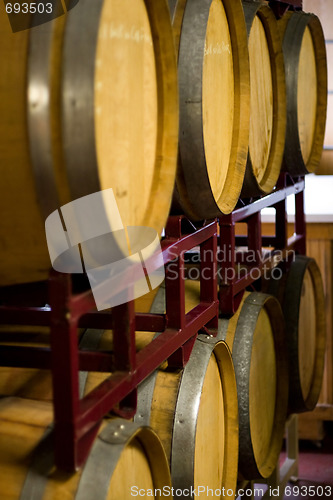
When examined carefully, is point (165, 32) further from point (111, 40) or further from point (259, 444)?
point (259, 444)

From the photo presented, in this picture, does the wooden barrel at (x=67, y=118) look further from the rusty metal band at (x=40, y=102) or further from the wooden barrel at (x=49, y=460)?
the wooden barrel at (x=49, y=460)

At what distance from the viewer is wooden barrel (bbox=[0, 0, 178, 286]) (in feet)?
4.10

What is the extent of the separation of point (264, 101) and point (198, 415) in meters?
1.48

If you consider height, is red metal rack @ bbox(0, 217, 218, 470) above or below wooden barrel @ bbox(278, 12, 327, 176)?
below

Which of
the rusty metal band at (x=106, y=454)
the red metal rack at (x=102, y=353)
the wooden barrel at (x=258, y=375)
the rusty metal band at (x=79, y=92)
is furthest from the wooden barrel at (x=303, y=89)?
the rusty metal band at (x=79, y=92)

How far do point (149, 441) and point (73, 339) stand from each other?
0.52m

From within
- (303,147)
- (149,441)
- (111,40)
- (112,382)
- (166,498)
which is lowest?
(166,498)

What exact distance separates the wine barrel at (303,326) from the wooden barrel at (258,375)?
0.22 m

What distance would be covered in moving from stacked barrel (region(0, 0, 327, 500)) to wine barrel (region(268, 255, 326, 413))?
19 centimetres

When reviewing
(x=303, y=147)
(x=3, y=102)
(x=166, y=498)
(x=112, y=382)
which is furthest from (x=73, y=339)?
(x=303, y=147)

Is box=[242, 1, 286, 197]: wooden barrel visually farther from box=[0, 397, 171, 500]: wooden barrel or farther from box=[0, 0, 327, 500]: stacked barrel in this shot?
box=[0, 397, 171, 500]: wooden barrel

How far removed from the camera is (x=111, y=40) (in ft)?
4.61

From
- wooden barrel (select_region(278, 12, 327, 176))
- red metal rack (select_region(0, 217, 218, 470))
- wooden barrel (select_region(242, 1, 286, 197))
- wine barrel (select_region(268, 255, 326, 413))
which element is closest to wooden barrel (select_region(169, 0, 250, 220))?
red metal rack (select_region(0, 217, 218, 470))

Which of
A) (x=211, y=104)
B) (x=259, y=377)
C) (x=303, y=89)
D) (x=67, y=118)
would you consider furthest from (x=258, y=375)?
(x=67, y=118)
